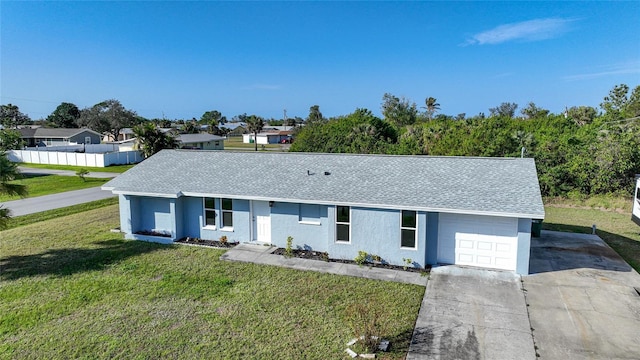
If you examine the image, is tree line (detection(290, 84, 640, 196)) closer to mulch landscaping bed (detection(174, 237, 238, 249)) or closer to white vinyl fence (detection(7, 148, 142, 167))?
mulch landscaping bed (detection(174, 237, 238, 249))

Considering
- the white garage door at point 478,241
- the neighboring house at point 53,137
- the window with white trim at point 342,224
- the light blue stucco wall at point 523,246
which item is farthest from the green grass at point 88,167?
the light blue stucco wall at point 523,246

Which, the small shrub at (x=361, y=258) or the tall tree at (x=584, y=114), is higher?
the tall tree at (x=584, y=114)

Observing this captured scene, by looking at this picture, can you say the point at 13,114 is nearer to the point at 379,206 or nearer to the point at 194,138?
the point at 194,138

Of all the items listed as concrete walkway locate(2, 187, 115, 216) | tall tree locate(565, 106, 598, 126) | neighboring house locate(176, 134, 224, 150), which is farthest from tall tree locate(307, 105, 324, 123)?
concrete walkway locate(2, 187, 115, 216)

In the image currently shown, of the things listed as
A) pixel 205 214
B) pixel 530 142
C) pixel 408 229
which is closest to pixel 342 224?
pixel 408 229

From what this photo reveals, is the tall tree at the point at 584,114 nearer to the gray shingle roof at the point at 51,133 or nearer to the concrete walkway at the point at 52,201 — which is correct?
the concrete walkway at the point at 52,201

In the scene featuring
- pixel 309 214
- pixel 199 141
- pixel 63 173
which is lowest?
pixel 63 173
